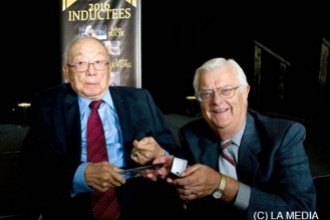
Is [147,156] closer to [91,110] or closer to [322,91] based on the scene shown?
[91,110]

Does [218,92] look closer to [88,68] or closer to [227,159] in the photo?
[227,159]

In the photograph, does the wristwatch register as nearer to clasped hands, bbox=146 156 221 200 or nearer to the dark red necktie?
clasped hands, bbox=146 156 221 200

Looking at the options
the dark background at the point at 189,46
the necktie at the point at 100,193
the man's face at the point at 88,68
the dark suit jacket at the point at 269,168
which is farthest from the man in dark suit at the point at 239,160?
the dark background at the point at 189,46

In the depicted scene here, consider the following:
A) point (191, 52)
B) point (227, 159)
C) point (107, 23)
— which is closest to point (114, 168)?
point (227, 159)

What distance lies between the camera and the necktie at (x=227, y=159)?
1.86 m

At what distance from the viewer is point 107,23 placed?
5.27 metres

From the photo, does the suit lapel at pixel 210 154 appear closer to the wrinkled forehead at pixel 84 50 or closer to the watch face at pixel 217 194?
the watch face at pixel 217 194

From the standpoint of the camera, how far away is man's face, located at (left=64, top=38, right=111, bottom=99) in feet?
6.53

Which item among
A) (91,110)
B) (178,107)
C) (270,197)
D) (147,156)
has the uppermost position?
(91,110)

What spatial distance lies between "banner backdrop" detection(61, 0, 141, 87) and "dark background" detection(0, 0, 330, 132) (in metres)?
1.92

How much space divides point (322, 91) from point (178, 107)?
3805 millimetres

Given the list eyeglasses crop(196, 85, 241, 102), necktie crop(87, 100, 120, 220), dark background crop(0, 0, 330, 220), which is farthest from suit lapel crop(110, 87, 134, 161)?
dark background crop(0, 0, 330, 220)

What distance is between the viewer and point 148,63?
9.28 m

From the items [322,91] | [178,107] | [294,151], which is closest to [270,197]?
[294,151]
